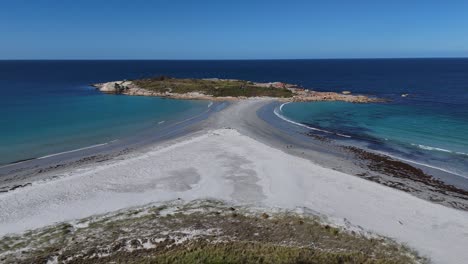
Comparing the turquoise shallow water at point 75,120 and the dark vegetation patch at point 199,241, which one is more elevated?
the dark vegetation patch at point 199,241

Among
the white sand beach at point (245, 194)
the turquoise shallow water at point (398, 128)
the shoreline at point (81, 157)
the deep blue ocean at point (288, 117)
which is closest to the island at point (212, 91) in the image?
the deep blue ocean at point (288, 117)

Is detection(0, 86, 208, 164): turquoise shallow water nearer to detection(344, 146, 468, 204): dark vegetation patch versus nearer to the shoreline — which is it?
the shoreline

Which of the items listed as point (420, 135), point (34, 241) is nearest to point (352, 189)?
point (34, 241)

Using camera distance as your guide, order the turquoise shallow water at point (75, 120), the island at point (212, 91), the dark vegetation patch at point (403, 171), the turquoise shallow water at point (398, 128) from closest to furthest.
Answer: the dark vegetation patch at point (403, 171) → the turquoise shallow water at point (398, 128) → the turquoise shallow water at point (75, 120) → the island at point (212, 91)

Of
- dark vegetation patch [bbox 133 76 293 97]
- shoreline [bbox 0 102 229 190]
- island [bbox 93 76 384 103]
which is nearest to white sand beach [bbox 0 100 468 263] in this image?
shoreline [bbox 0 102 229 190]

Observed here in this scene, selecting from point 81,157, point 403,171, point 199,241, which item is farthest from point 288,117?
point 199,241

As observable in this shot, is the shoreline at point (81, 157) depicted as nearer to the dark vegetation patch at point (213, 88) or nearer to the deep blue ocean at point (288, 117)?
the deep blue ocean at point (288, 117)
